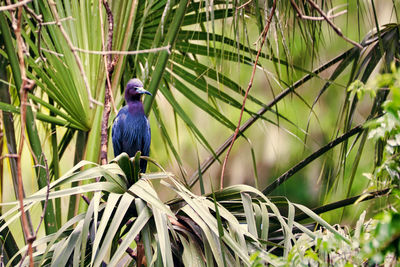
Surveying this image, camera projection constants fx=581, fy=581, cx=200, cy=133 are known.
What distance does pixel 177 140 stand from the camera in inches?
109

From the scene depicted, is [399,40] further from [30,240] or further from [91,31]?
[30,240]

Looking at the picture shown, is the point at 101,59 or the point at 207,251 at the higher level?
the point at 101,59

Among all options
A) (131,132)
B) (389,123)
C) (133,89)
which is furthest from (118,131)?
(389,123)

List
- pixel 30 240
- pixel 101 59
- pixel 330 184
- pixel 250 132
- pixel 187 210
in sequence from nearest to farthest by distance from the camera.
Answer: pixel 30 240, pixel 187 210, pixel 101 59, pixel 330 184, pixel 250 132

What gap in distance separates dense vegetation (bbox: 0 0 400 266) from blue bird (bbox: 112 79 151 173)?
214 millimetres

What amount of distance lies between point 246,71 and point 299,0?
3.27 m

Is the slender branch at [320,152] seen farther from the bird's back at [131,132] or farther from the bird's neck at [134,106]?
the bird's neck at [134,106]

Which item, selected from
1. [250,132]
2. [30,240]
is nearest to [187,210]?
[30,240]

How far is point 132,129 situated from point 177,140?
1.06 ft

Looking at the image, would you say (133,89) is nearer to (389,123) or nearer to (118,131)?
(118,131)

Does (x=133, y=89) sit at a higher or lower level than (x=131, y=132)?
higher

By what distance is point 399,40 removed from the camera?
101 inches

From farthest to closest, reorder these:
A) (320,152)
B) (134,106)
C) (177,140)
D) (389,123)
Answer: (134,106) → (177,140) → (320,152) → (389,123)

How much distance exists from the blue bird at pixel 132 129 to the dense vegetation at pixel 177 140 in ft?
0.70
